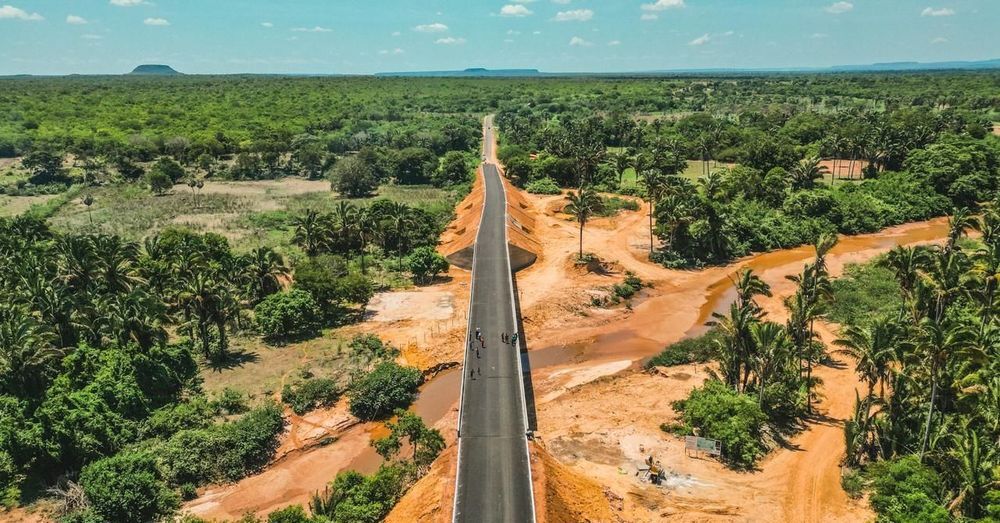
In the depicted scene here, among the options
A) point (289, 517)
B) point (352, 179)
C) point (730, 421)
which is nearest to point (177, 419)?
point (289, 517)

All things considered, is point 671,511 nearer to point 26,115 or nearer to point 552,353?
point 552,353

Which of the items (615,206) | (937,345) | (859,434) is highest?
(937,345)

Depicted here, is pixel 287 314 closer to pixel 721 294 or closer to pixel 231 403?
pixel 231 403

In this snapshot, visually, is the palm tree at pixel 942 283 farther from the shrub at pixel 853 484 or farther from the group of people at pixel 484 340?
the group of people at pixel 484 340

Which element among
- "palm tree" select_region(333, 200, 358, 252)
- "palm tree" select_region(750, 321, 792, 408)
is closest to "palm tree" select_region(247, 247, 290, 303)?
"palm tree" select_region(333, 200, 358, 252)

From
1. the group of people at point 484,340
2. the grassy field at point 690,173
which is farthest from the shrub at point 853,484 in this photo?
the grassy field at point 690,173

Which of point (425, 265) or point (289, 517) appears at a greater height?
point (425, 265)
